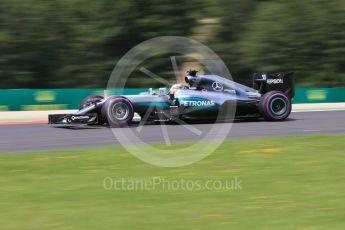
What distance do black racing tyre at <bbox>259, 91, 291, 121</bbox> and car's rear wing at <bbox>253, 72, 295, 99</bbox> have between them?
387 mm

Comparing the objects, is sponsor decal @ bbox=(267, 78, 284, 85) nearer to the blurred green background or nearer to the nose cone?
the nose cone

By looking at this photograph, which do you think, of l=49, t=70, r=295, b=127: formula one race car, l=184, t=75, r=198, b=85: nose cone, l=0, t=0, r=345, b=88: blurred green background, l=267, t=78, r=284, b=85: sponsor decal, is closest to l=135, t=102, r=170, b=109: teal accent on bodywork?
l=49, t=70, r=295, b=127: formula one race car

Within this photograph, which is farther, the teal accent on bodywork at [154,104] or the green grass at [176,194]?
the teal accent on bodywork at [154,104]

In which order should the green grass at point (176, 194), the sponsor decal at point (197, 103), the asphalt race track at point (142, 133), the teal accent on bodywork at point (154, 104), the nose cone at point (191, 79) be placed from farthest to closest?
the nose cone at point (191, 79) < the sponsor decal at point (197, 103) < the teal accent on bodywork at point (154, 104) < the asphalt race track at point (142, 133) < the green grass at point (176, 194)

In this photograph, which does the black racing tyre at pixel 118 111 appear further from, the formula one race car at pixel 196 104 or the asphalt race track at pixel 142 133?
the asphalt race track at pixel 142 133

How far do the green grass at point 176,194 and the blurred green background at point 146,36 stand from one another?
27.1 m

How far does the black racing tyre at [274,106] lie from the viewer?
50.7 ft

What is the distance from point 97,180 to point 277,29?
1294 inches

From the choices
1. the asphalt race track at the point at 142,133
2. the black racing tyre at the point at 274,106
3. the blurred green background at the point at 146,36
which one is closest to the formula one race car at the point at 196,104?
the black racing tyre at the point at 274,106

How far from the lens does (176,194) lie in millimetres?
6547

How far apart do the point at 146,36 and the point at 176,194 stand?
33.2 m

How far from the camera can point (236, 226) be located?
5332 mm

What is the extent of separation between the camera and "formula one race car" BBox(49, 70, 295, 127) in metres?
14.0

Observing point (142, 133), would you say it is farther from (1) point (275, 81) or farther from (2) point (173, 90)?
(1) point (275, 81)
